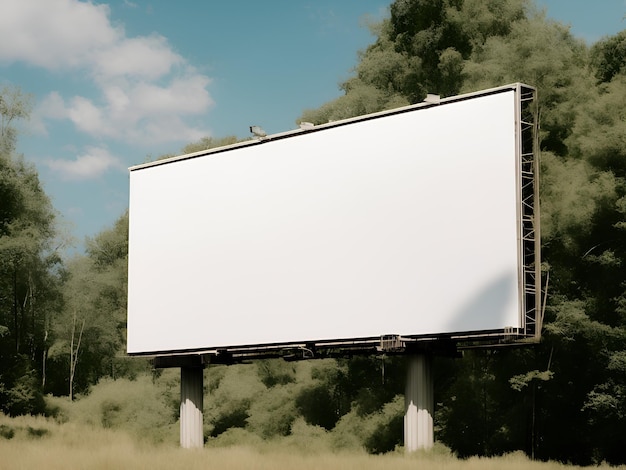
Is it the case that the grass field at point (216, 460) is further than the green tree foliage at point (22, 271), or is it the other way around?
the green tree foliage at point (22, 271)

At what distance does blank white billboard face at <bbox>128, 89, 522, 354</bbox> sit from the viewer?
19.4 meters

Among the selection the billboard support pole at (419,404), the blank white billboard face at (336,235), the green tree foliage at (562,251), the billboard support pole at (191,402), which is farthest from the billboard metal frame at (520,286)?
the billboard support pole at (191,402)

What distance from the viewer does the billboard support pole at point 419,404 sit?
20719 mm

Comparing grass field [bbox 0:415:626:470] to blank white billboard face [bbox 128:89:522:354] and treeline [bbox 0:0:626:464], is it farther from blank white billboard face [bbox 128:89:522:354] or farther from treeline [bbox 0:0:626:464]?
treeline [bbox 0:0:626:464]

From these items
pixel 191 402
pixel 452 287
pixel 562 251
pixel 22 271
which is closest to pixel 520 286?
pixel 452 287

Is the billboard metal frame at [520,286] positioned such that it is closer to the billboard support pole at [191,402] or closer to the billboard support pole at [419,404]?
the billboard support pole at [419,404]

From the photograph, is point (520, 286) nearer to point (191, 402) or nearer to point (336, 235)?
point (336, 235)

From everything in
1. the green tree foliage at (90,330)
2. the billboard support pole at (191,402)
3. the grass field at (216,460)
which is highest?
the green tree foliage at (90,330)

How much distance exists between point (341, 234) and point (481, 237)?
3543 millimetres

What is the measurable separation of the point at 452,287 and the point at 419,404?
2.90 meters

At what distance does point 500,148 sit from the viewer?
19.3m

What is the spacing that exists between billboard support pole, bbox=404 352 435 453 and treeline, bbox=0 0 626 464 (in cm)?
432

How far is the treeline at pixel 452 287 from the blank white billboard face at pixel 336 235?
4.94m

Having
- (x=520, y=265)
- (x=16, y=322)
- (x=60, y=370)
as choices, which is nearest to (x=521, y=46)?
(x=520, y=265)
